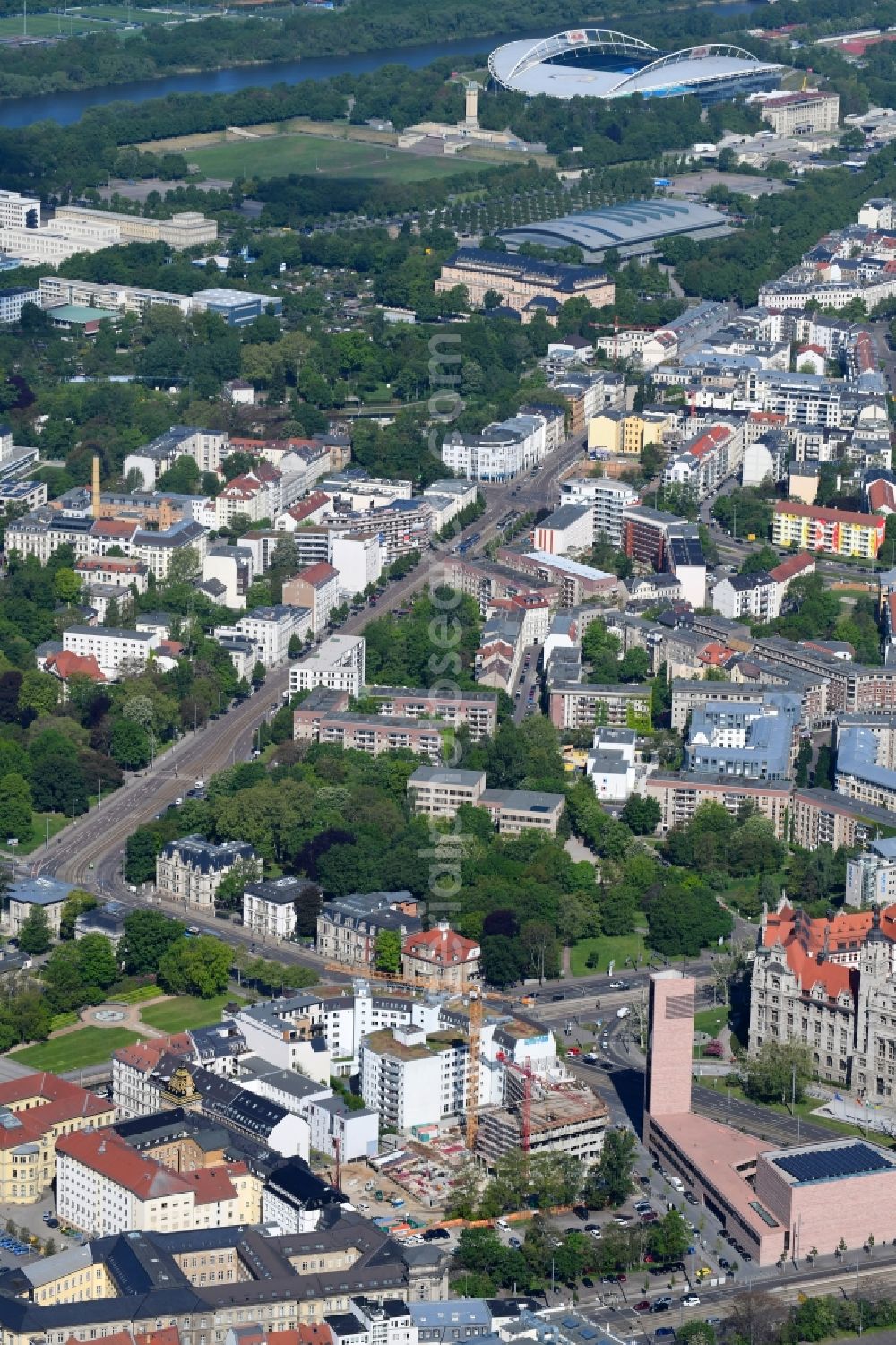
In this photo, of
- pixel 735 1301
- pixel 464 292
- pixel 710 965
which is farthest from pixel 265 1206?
pixel 464 292

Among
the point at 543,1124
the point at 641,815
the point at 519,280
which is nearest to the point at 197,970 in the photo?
the point at 543,1124

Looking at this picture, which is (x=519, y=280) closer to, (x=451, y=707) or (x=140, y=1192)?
(x=451, y=707)

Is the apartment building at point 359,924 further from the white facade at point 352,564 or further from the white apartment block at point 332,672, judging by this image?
the white facade at point 352,564

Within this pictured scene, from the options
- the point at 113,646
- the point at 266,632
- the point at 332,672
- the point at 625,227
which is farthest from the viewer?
the point at 625,227

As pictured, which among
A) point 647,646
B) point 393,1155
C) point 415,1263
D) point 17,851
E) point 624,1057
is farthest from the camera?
point 647,646

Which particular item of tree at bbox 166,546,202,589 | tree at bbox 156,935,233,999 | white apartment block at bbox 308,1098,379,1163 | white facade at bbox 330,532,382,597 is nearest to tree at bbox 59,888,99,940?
tree at bbox 156,935,233,999

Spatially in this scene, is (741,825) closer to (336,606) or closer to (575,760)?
(575,760)
